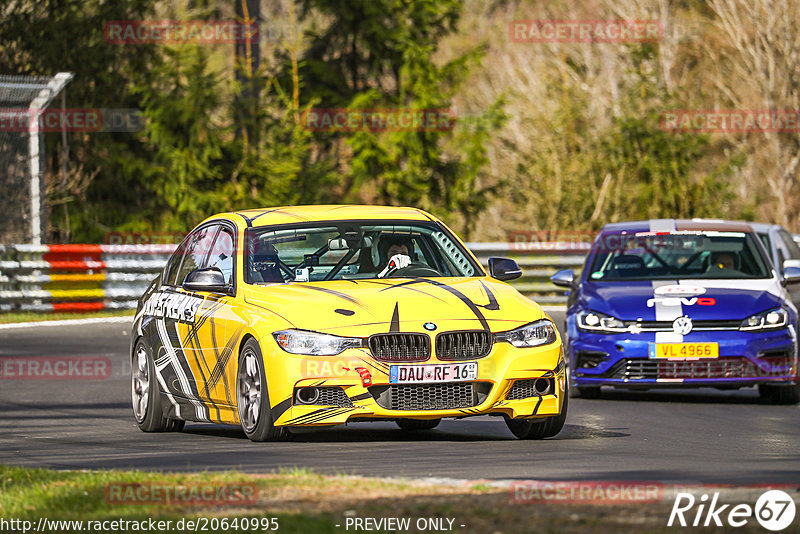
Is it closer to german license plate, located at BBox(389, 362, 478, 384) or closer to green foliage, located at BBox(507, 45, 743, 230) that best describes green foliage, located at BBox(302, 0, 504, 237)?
green foliage, located at BBox(507, 45, 743, 230)

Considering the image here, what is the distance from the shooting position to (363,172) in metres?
35.1

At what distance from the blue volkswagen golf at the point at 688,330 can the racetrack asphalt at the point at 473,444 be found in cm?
26

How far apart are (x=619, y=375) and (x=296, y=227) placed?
3.84m

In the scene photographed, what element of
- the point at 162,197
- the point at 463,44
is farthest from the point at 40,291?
the point at 463,44

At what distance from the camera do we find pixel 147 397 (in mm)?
12461

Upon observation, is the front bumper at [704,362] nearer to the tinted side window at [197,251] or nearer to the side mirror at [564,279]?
the side mirror at [564,279]

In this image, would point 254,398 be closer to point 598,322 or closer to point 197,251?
point 197,251

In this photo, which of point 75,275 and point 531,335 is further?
point 75,275

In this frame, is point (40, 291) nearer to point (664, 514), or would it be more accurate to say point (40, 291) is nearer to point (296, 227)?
point (296, 227)

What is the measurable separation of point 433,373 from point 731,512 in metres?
3.55

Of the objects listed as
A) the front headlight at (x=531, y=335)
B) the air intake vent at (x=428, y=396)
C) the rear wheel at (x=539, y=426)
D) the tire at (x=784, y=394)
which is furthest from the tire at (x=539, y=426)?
the tire at (x=784, y=394)

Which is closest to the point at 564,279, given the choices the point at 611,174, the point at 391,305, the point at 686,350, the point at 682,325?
the point at 682,325

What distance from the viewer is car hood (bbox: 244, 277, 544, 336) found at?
10.5 m

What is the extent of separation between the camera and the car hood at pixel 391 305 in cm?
1047
